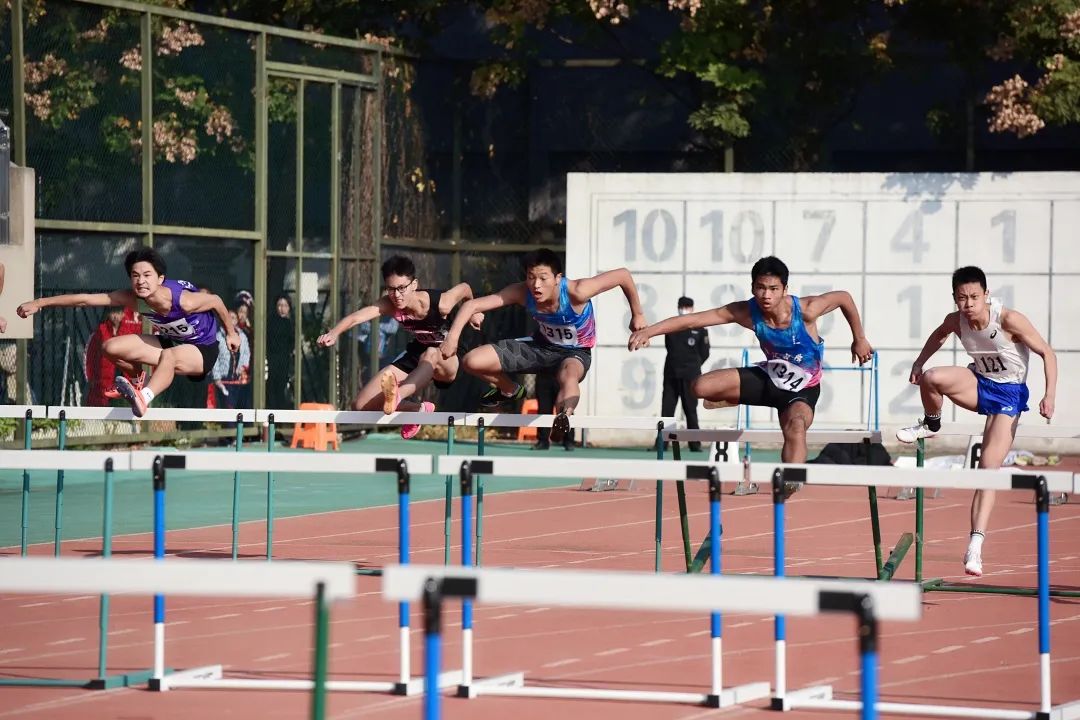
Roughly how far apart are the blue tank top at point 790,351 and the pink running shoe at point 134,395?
4325mm

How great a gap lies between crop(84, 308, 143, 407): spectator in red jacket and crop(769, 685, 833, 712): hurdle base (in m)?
14.1

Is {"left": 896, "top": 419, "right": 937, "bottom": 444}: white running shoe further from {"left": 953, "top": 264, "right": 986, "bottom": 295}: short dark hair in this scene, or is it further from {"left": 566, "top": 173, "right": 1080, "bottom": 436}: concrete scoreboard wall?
{"left": 566, "top": 173, "right": 1080, "bottom": 436}: concrete scoreboard wall

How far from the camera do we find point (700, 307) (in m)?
24.5

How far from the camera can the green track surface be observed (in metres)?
15.3

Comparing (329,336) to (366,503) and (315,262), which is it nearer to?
(366,503)

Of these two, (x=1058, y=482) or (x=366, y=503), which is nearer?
(x=1058, y=482)

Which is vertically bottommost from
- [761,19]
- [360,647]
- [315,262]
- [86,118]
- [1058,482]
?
[360,647]

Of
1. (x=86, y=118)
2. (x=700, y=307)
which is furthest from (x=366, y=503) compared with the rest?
(x=700, y=307)

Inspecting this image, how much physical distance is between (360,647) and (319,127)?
15.9 m

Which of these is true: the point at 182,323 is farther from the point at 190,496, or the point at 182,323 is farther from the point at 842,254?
the point at 842,254

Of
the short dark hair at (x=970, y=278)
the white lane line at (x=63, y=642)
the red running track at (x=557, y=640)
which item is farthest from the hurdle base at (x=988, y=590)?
the white lane line at (x=63, y=642)

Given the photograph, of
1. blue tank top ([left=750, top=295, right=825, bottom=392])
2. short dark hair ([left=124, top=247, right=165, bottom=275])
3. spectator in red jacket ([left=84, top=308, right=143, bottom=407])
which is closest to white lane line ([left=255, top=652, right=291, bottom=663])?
blue tank top ([left=750, top=295, right=825, bottom=392])

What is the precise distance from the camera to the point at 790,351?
39.9ft

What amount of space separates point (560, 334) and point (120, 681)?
5.77 meters
